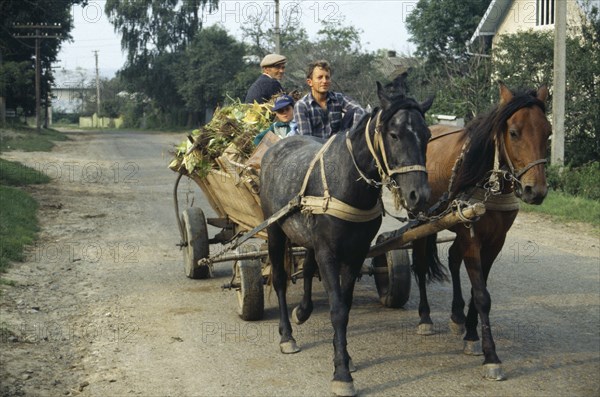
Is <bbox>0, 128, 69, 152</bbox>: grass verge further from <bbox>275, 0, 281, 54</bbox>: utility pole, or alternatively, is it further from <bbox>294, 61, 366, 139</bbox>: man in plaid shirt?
<bbox>294, 61, 366, 139</bbox>: man in plaid shirt

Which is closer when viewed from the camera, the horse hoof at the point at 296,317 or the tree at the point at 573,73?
the horse hoof at the point at 296,317

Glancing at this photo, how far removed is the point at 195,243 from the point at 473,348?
3.74 metres

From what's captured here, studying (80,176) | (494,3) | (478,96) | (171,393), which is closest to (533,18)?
(494,3)

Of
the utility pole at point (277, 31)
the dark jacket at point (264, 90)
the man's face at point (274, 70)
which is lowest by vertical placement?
the dark jacket at point (264, 90)

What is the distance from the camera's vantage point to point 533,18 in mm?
30078

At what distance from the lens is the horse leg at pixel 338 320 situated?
5.42 m

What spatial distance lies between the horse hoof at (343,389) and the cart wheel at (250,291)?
2027 millimetres

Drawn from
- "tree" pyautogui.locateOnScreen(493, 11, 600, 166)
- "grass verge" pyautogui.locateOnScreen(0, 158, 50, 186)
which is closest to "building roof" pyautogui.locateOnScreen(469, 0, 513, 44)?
"tree" pyautogui.locateOnScreen(493, 11, 600, 166)

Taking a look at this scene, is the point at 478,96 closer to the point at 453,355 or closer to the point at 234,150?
the point at 234,150

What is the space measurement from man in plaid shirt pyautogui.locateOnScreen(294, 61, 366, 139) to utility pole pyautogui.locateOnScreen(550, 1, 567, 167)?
9.70 meters

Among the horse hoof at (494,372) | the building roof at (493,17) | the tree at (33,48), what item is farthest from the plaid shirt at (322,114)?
the tree at (33,48)

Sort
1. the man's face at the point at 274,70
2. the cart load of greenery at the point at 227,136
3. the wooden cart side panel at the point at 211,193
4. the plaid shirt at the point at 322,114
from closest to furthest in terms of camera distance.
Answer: the plaid shirt at the point at 322,114, the cart load of greenery at the point at 227,136, the wooden cart side panel at the point at 211,193, the man's face at the point at 274,70

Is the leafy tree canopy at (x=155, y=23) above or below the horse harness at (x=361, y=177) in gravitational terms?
above

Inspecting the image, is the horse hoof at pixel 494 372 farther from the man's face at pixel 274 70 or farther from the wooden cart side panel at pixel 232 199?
the man's face at pixel 274 70
